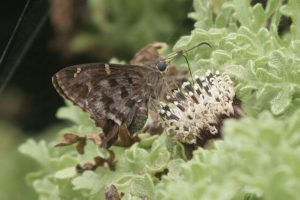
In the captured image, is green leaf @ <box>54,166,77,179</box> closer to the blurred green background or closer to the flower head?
the flower head

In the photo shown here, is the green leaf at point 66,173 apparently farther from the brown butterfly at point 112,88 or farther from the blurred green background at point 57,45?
the blurred green background at point 57,45

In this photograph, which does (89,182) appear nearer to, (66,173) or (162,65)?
(66,173)

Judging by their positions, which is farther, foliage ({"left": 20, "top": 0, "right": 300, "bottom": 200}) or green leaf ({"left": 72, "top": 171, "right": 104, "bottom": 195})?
green leaf ({"left": 72, "top": 171, "right": 104, "bottom": 195})

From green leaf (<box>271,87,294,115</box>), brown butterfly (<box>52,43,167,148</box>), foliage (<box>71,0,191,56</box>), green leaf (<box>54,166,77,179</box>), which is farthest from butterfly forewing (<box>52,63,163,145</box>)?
foliage (<box>71,0,191,56</box>)

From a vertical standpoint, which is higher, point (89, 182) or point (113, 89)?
point (113, 89)

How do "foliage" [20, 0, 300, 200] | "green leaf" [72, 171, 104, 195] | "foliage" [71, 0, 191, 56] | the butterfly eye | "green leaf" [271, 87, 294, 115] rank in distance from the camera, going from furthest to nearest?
1. "foliage" [71, 0, 191, 56]
2. the butterfly eye
3. "green leaf" [72, 171, 104, 195]
4. "green leaf" [271, 87, 294, 115]
5. "foliage" [20, 0, 300, 200]

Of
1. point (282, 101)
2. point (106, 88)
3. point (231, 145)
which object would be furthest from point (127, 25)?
point (231, 145)

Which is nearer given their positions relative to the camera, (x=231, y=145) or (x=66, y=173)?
(x=231, y=145)

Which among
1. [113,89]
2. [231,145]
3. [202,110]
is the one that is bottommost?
[231,145]
